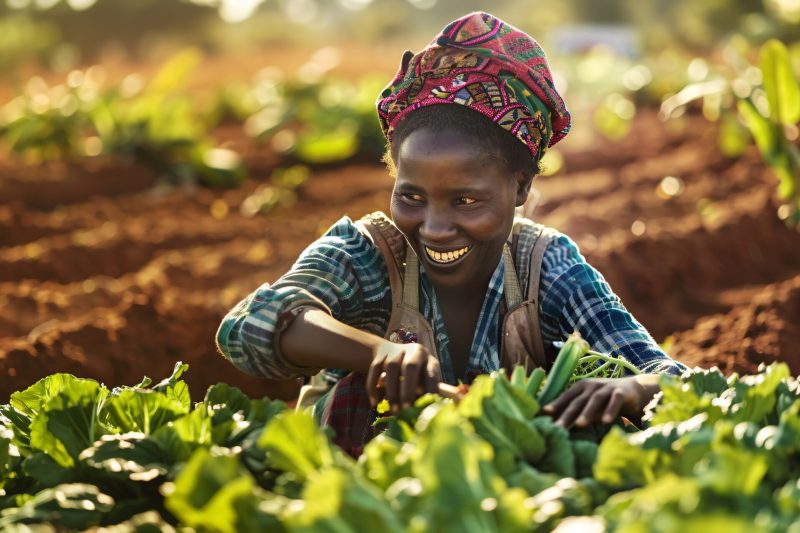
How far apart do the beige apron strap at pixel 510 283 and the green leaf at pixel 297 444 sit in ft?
3.68

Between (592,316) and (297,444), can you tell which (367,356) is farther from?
(592,316)

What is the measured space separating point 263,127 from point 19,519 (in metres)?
9.27

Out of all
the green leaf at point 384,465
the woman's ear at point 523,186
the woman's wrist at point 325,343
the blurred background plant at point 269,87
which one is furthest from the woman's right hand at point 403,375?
the blurred background plant at point 269,87

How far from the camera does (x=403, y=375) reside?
6.37 feet

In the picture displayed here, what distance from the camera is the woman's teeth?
2.55m

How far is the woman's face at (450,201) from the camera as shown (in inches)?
97.6

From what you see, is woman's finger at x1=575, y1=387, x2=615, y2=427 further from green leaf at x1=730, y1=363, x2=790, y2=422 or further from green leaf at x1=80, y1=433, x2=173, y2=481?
green leaf at x1=80, y1=433, x2=173, y2=481

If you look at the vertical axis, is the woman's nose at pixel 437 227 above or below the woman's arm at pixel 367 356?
above

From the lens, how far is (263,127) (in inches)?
423

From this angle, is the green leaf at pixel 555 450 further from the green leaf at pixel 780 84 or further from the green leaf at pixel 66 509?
the green leaf at pixel 780 84

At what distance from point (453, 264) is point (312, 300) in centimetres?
38

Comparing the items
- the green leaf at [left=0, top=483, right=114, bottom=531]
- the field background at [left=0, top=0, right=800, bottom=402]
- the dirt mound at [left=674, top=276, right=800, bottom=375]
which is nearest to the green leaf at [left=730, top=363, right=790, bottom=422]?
the green leaf at [left=0, top=483, right=114, bottom=531]

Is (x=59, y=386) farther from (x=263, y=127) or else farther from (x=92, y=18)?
(x=92, y=18)

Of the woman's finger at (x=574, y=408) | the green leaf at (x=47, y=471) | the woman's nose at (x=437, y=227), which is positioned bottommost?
the woman's finger at (x=574, y=408)
